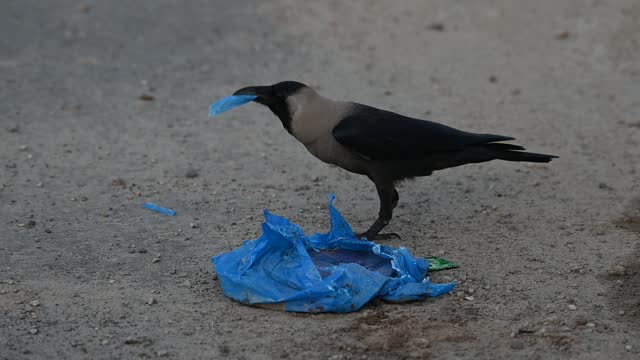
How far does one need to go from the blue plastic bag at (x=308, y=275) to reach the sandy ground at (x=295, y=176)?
8cm

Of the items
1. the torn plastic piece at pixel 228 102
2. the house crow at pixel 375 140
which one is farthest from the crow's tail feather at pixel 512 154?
the torn plastic piece at pixel 228 102

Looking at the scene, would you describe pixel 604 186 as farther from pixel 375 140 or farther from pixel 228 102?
pixel 228 102

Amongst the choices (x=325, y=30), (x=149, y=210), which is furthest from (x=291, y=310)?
(x=325, y=30)

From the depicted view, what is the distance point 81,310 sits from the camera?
411 cm

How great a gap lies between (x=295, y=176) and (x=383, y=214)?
3.68ft

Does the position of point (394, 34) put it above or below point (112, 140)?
above

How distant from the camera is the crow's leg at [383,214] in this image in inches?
195

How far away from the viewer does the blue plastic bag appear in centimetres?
409

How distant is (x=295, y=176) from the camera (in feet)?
19.6

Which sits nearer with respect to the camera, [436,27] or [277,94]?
[277,94]

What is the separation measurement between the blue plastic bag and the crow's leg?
0.42m

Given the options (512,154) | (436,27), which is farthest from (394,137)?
(436,27)

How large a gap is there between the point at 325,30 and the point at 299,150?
3054 mm

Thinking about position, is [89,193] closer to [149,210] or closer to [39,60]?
[149,210]
